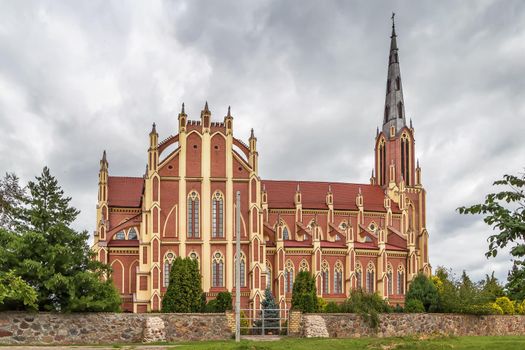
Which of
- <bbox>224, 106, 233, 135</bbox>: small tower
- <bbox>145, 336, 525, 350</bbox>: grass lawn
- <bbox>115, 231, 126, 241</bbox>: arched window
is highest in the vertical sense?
<bbox>224, 106, 233, 135</bbox>: small tower

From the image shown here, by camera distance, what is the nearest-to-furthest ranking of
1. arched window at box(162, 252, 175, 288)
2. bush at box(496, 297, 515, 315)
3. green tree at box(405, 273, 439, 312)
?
green tree at box(405, 273, 439, 312) → bush at box(496, 297, 515, 315) → arched window at box(162, 252, 175, 288)

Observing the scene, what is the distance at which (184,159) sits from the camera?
53.4m

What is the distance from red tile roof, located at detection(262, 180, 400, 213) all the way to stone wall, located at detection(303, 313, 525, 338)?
31.9m

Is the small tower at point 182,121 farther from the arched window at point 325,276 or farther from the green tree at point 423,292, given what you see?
the green tree at point 423,292

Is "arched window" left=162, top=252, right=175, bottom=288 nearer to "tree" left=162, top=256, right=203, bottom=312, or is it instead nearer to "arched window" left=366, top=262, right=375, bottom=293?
"tree" left=162, top=256, right=203, bottom=312

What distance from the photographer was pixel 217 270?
53.0 meters

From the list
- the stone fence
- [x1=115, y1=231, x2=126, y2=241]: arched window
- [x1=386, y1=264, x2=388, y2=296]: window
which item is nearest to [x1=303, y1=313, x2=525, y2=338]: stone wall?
the stone fence

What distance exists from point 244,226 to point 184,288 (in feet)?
24.8

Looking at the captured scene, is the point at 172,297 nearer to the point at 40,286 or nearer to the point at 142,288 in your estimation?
the point at 142,288

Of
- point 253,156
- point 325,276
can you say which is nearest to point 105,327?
point 253,156

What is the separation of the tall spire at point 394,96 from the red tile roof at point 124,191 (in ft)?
106

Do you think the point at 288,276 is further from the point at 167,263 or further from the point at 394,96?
the point at 394,96

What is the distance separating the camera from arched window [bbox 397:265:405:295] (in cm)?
6475

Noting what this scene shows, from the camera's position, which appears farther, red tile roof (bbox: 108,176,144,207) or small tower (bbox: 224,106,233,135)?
red tile roof (bbox: 108,176,144,207)
